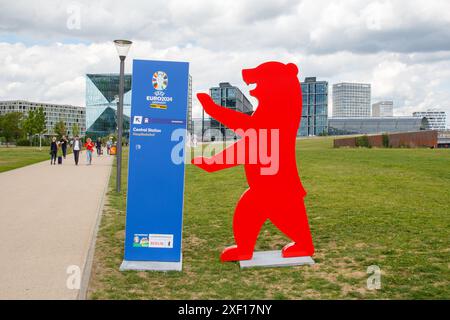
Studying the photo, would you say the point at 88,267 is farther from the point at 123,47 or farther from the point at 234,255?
the point at 123,47

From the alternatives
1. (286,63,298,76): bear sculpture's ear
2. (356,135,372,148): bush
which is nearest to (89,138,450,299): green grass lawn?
(286,63,298,76): bear sculpture's ear

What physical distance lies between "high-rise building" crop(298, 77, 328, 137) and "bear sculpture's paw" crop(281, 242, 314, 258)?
300ft

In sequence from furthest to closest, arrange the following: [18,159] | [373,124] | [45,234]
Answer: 1. [373,124]
2. [18,159]
3. [45,234]

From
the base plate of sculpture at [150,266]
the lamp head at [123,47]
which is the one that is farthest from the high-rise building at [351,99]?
the base plate of sculpture at [150,266]

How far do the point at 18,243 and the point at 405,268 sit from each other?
558 cm

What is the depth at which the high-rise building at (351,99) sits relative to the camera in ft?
634

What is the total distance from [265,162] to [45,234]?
3966 millimetres

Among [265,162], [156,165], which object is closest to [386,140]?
[265,162]

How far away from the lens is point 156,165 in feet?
20.5

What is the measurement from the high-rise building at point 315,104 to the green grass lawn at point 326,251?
8537 cm

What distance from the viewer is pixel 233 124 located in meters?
6.36

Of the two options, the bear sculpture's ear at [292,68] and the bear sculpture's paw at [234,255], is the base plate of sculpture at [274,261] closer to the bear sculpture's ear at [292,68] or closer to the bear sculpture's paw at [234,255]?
the bear sculpture's paw at [234,255]

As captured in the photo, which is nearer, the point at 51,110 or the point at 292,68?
the point at 292,68

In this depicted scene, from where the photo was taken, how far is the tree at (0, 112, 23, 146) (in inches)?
2758
